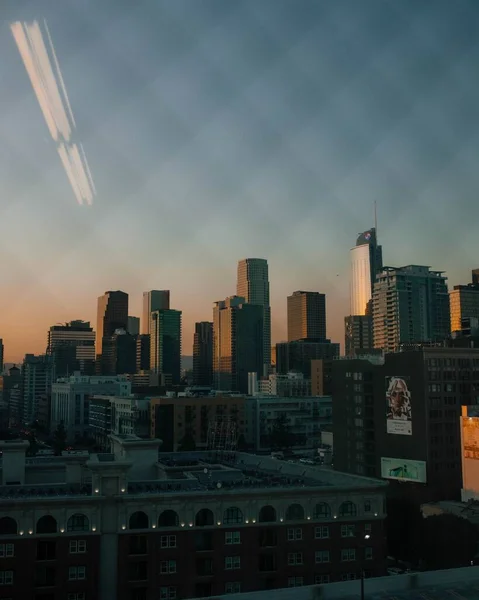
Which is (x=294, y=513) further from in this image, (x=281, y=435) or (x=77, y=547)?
(x=281, y=435)

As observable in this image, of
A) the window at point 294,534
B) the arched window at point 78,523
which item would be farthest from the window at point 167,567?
the window at point 294,534

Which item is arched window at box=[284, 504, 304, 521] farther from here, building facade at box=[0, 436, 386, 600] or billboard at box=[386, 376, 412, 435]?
billboard at box=[386, 376, 412, 435]

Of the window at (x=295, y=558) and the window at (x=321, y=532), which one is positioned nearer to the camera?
the window at (x=295, y=558)

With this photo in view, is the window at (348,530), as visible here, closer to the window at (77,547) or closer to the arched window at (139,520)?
the arched window at (139,520)

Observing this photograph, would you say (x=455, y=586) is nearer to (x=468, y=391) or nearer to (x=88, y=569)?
(x=88, y=569)

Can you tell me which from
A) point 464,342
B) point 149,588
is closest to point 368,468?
point 464,342

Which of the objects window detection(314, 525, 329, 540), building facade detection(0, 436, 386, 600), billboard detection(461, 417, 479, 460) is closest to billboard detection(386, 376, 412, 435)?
billboard detection(461, 417, 479, 460)
